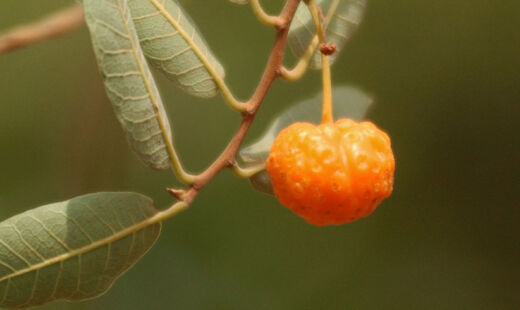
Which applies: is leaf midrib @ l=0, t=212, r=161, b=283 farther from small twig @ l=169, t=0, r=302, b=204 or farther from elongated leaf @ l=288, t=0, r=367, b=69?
elongated leaf @ l=288, t=0, r=367, b=69

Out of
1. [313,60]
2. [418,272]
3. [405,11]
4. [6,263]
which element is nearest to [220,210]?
[418,272]

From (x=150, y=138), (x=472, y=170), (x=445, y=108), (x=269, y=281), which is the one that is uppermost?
(x=150, y=138)

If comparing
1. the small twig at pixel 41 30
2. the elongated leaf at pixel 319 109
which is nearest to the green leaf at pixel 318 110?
the elongated leaf at pixel 319 109

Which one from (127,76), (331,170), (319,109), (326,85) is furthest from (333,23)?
(127,76)

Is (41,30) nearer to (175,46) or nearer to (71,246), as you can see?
(175,46)

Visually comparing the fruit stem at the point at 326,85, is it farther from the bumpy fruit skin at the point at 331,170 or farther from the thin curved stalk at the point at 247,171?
the thin curved stalk at the point at 247,171

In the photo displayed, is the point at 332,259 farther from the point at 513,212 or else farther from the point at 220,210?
the point at 513,212

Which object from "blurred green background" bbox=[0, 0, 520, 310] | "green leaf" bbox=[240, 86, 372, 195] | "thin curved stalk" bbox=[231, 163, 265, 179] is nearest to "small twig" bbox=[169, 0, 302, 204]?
"thin curved stalk" bbox=[231, 163, 265, 179]
